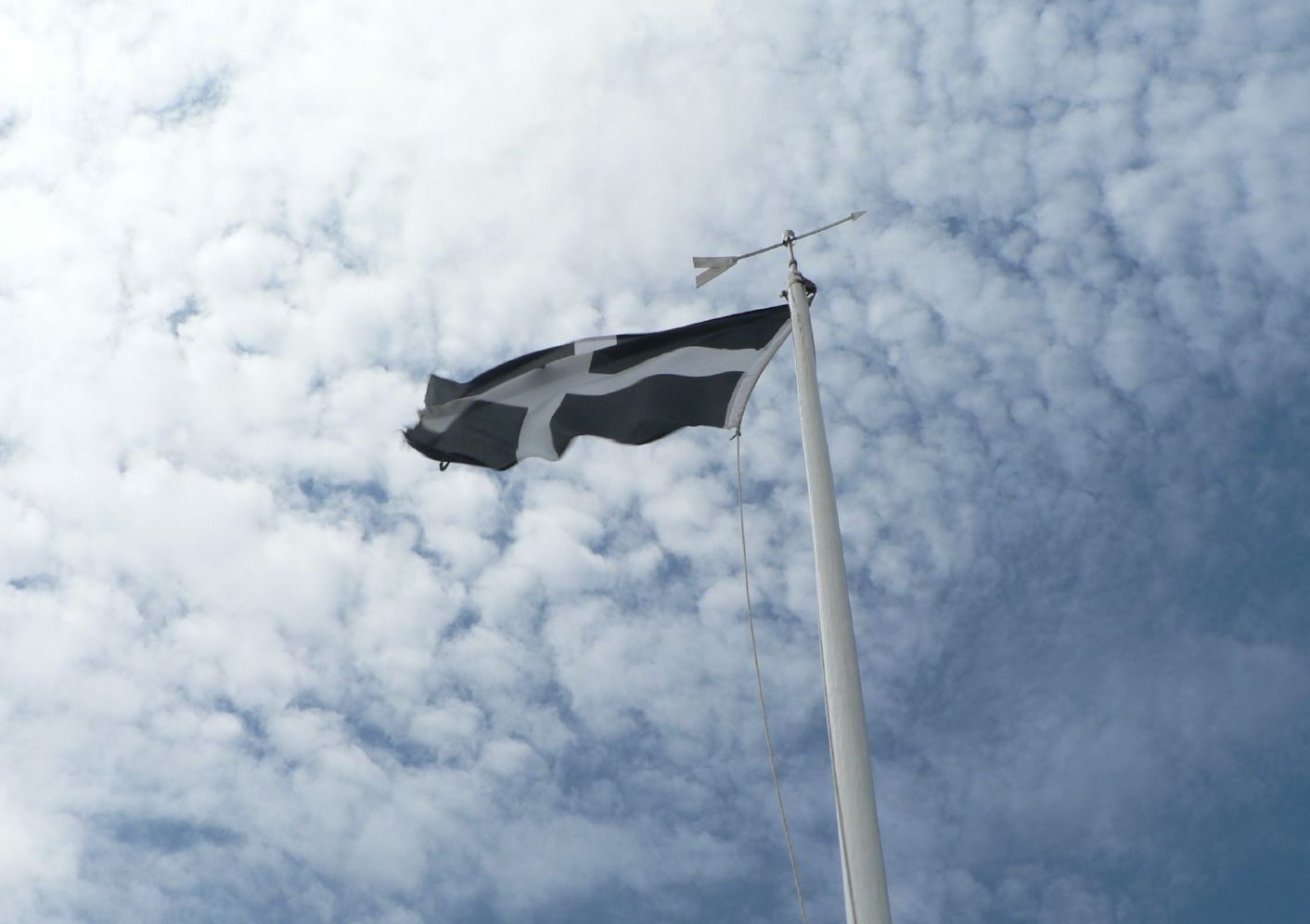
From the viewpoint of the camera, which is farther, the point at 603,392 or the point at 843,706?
the point at 603,392

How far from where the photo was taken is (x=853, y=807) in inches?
299

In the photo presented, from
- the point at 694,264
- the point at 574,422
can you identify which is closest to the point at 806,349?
the point at 574,422

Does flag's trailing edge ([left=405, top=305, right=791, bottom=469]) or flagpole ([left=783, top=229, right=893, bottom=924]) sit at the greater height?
flag's trailing edge ([left=405, top=305, right=791, bottom=469])

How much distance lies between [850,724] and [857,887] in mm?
1083

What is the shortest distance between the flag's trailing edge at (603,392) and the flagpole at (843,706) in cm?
195

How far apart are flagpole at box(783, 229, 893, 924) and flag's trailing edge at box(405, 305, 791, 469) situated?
1952 millimetres

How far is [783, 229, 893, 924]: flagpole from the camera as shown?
286 inches

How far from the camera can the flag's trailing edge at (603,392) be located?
12.0 meters

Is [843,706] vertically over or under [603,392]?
under

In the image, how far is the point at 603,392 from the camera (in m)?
12.8

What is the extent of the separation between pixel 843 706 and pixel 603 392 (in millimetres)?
5664

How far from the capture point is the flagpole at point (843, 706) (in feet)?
23.9

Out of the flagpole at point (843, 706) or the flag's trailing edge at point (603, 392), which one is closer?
the flagpole at point (843, 706)

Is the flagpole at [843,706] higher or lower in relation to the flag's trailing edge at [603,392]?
lower
